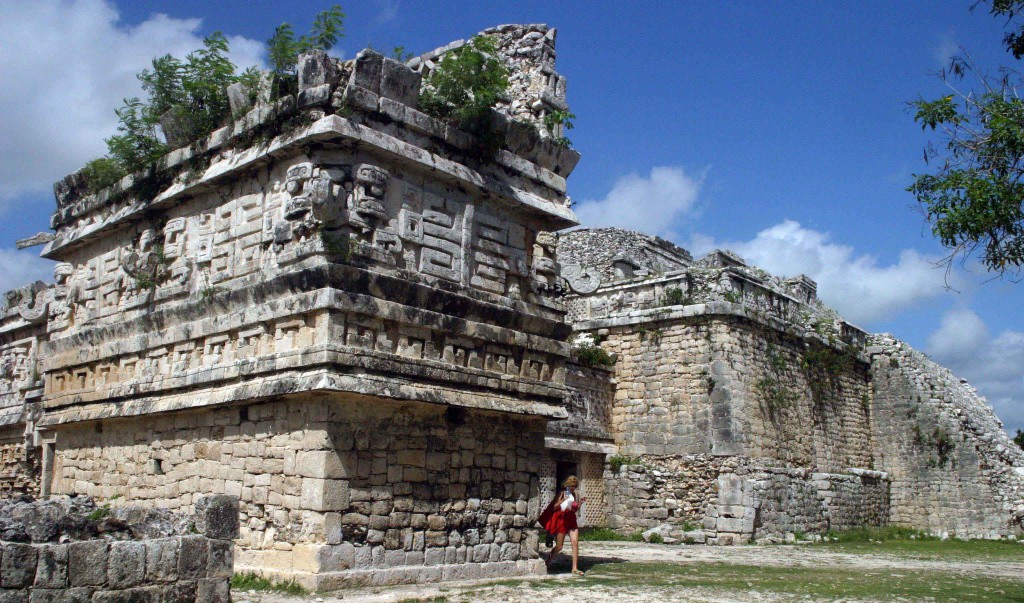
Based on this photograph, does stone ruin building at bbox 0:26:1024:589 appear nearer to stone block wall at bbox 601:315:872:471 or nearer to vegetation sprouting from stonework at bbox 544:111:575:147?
vegetation sprouting from stonework at bbox 544:111:575:147

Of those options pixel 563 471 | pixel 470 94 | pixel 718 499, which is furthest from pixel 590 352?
pixel 470 94

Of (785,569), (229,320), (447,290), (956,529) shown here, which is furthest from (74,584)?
(956,529)

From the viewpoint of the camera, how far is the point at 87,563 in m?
5.58

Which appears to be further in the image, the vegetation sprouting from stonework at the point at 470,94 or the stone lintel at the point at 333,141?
the vegetation sprouting from stonework at the point at 470,94

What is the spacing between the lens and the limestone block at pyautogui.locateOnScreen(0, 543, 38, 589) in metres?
5.16

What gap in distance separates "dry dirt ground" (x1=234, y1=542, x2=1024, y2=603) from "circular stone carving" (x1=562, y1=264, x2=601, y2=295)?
6168mm

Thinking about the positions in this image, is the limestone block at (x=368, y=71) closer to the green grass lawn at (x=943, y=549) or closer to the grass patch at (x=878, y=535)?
the green grass lawn at (x=943, y=549)

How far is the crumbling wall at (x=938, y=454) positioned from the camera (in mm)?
20438

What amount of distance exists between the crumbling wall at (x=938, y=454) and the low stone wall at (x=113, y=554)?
18.5m

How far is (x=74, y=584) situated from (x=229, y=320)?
4155 millimetres

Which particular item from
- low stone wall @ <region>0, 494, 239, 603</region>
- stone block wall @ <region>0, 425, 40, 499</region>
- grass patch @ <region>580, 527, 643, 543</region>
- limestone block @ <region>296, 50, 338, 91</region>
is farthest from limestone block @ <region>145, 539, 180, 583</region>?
grass patch @ <region>580, 527, 643, 543</region>

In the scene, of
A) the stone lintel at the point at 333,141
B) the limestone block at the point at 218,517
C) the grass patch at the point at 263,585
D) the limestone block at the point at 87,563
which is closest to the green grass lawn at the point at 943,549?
the stone lintel at the point at 333,141

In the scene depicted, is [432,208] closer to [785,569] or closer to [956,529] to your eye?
[785,569]

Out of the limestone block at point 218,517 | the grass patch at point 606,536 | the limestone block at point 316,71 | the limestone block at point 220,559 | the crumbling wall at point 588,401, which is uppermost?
the limestone block at point 316,71
